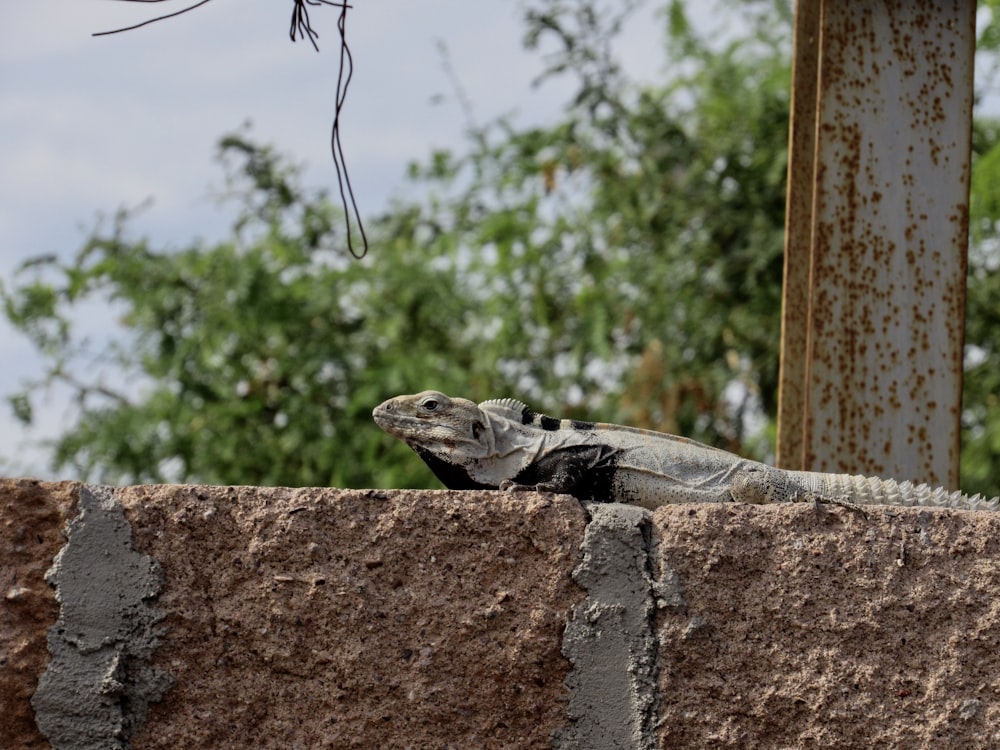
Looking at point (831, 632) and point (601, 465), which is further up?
point (601, 465)

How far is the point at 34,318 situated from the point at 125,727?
560 cm

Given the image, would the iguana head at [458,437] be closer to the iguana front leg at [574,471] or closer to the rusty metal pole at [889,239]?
the iguana front leg at [574,471]

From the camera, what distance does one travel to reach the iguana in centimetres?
255

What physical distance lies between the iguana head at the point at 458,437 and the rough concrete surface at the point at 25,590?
75 cm

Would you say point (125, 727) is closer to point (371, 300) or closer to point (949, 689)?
point (949, 689)

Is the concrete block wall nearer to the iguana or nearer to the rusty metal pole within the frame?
the iguana

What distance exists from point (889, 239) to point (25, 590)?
6.48ft

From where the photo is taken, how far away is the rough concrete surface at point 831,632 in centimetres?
208

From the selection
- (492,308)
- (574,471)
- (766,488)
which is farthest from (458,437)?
(492,308)

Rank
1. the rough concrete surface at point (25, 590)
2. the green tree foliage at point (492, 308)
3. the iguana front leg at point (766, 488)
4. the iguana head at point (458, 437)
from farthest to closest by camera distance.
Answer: the green tree foliage at point (492, 308), the iguana head at point (458, 437), the iguana front leg at point (766, 488), the rough concrete surface at point (25, 590)

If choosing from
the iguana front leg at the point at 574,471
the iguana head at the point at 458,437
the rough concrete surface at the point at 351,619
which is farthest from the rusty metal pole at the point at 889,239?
the rough concrete surface at the point at 351,619

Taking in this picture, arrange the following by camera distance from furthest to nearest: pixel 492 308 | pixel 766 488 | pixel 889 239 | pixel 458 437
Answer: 1. pixel 492 308
2. pixel 889 239
3. pixel 458 437
4. pixel 766 488

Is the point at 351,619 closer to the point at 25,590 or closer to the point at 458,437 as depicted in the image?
the point at 25,590

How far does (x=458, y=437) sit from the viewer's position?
104 inches
